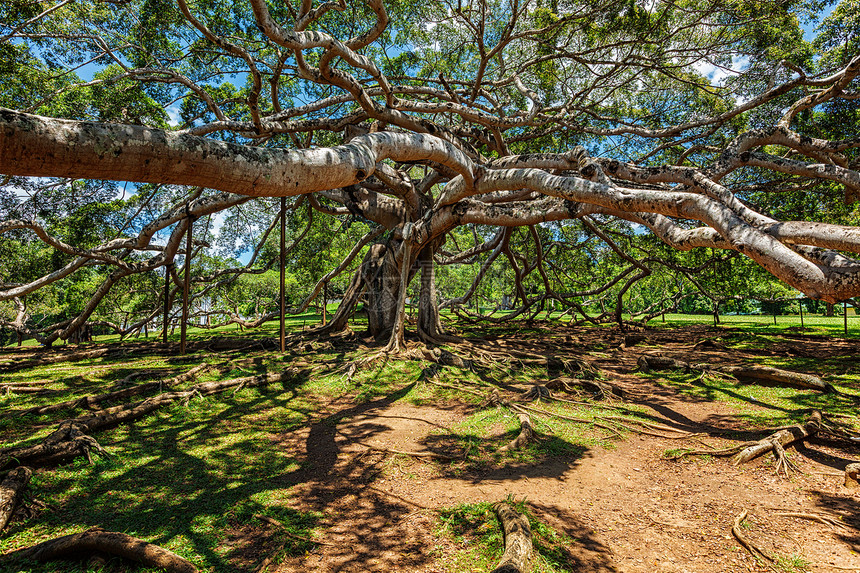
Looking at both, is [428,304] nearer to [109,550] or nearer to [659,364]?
[659,364]

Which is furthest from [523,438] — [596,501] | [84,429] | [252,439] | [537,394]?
[84,429]

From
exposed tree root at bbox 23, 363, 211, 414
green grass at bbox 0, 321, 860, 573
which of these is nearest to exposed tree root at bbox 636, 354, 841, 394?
green grass at bbox 0, 321, 860, 573

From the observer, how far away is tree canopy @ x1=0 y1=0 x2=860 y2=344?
2.74m

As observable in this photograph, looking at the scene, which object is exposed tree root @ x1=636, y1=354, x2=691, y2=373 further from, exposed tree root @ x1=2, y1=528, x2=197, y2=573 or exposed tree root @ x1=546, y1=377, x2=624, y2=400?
exposed tree root @ x1=2, y1=528, x2=197, y2=573

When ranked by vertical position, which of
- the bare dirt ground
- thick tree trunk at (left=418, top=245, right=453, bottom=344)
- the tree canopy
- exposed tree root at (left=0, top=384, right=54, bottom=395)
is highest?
the tree canopy

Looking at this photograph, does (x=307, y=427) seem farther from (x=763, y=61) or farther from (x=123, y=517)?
(x=763, y=61)

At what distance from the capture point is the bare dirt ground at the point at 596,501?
2246 millimetres

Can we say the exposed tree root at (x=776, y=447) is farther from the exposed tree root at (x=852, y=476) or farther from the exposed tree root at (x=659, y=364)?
the exposed tree root at (x=659, y=364)

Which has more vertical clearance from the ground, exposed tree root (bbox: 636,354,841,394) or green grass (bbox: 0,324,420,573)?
exposed tree root (bbox: 636,354,841,394)

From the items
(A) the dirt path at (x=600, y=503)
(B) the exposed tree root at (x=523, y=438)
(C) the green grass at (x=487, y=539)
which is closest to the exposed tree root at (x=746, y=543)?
(A) the dirt path at (x=600, y=503)

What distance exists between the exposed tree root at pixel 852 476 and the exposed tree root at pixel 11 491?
574 centimetres

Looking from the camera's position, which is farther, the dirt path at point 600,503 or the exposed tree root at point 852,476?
the exposed tree root at point 852,476

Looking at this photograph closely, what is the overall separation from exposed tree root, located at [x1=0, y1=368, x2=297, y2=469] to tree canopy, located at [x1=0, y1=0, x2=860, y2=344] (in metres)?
2.42

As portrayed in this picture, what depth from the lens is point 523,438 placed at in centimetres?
398
